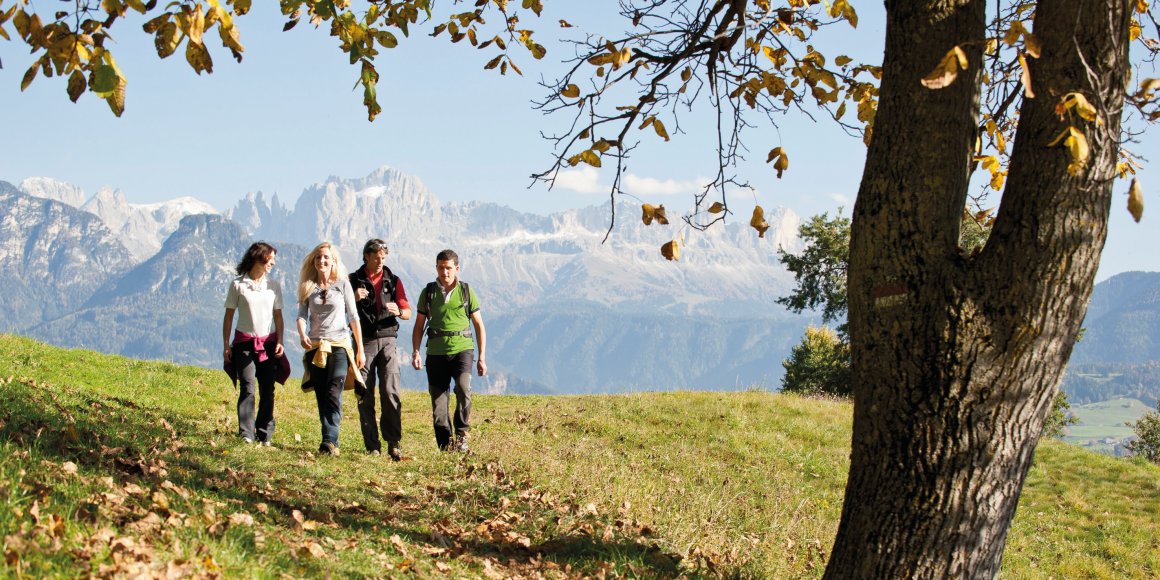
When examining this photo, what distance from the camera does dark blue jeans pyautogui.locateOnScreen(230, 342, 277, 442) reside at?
33.4ft

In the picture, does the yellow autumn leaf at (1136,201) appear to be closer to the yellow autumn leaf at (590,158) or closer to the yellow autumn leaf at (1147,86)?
the yellow autumn leaf at (1147,86)

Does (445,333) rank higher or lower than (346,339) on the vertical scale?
higher

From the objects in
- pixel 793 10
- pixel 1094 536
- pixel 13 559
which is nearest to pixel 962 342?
pixel 793 10

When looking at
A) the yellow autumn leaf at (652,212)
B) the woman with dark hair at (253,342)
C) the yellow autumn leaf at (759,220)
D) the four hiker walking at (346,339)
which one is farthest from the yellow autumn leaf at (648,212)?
the woman with dark hair at (253,342)

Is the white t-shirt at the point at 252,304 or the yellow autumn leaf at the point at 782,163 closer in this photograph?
the yellow autumn leaf at the point at 782,163

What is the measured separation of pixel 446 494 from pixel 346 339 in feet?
8.95

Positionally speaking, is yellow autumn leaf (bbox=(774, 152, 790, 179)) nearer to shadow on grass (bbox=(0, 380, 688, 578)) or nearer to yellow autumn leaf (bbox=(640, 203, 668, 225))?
yellow autumn leaf (bbox=(640, 203, 668, 225))

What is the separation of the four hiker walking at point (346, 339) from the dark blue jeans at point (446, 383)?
1 cm

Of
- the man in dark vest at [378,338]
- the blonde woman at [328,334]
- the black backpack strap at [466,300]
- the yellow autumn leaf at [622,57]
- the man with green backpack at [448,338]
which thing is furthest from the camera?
the black backpack strap at [466,300]

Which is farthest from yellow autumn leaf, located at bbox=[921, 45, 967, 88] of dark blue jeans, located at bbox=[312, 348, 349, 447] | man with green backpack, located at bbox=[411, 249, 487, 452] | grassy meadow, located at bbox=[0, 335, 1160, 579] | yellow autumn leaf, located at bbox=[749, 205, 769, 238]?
dark blue jeans, located at bbox=[312, 348, 349, 447]

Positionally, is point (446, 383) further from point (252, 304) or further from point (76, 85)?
point (76, 85)

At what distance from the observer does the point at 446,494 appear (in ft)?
27.3

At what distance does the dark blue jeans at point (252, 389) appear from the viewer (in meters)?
10.2

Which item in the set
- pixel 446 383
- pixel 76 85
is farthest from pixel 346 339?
pixel 76 85
